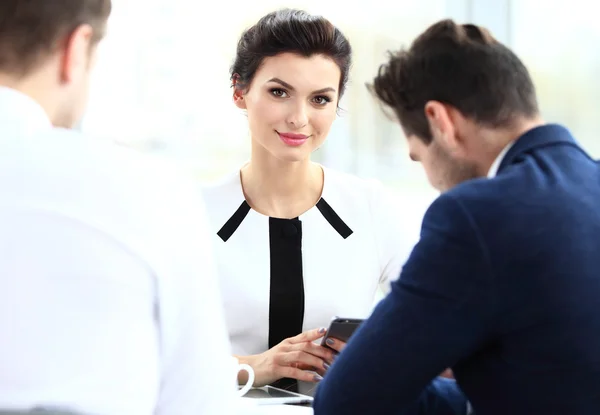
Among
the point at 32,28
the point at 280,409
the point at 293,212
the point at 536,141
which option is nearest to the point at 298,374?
the point at 280,409

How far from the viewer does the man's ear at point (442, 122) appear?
1367 mm

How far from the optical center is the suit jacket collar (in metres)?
1.30

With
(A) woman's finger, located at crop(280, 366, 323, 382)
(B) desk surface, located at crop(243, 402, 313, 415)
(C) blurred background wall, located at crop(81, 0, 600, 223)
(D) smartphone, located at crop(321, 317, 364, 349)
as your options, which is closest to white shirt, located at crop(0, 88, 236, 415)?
(B) desk surface, located at crop(243, 402, 313, 415)

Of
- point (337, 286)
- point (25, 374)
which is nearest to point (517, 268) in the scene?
point (25, 374)

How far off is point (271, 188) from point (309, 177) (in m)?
0.13

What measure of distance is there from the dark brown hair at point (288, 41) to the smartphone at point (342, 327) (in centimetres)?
89

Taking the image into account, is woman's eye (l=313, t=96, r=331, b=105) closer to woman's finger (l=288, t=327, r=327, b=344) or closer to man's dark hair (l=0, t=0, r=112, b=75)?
woman's finger (l=288, t=327, r=327, b=344)

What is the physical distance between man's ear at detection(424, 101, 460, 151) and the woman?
0.97m

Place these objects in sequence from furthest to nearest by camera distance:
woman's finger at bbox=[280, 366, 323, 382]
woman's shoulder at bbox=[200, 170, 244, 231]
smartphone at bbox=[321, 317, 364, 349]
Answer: woman's shoulder at bbox=[200, 170, 244, 231] → woman's finger at bbox=[280, 366, 323, 382] → smartphone at bbox=[321, 317, 364, 349]

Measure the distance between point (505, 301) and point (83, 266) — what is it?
0.64 m

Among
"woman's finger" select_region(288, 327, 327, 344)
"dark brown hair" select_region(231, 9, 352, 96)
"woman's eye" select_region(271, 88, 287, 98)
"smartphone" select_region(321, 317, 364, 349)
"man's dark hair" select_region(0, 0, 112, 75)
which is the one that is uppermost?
"dark brown hair" select_region(231, 9, 352, 96)

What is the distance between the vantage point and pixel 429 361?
1224 mm

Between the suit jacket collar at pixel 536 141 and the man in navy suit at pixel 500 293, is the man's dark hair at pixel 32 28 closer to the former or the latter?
the man in navy suit at pixel 500 293

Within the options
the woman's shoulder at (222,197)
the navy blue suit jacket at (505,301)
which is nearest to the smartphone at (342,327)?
the navy blue suit jacket at (505,301)
